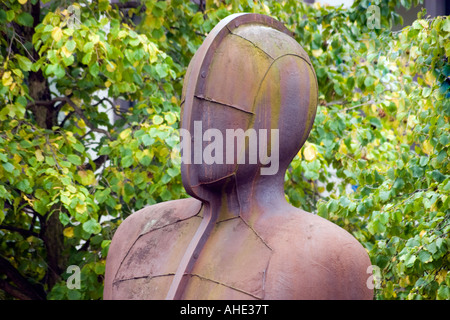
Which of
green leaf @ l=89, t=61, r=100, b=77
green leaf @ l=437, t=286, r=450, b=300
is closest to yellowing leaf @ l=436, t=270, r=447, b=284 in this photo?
green leaf @ l=437, t=286, r=450, b=300

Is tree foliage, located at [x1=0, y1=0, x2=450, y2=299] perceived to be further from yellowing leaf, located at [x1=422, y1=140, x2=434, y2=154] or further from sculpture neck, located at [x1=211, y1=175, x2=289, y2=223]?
sculpture neck, located at [x1=211, y1=175, x2=289, y2=223]

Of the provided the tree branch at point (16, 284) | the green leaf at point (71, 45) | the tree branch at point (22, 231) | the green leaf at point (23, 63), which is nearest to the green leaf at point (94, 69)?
the green leaf at point (71, 45)

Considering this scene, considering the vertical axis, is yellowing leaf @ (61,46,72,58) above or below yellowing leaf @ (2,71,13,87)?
above

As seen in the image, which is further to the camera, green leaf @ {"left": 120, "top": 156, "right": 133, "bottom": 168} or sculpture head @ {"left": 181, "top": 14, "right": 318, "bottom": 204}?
green leaf @ {"left": 120, "top": 156, "right": 133, "bottom": 168}

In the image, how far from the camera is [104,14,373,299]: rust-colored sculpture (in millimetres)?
3406

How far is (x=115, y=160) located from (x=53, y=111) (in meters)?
1.06

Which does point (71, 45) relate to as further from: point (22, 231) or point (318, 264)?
point (318, 264)

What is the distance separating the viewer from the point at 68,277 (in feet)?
21.8

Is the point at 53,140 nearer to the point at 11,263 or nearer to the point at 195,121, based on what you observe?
the point at 11,263

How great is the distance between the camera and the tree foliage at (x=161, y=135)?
5777mm

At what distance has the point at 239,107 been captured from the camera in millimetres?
3461

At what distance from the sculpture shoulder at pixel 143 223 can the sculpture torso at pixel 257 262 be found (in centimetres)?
2

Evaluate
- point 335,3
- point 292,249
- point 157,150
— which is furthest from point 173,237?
point 335,3

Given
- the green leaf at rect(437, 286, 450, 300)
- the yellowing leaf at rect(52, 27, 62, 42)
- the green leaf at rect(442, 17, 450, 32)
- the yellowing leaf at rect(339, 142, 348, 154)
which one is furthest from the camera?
the yellowing leaf at rect(339, 142, 348, 154)
